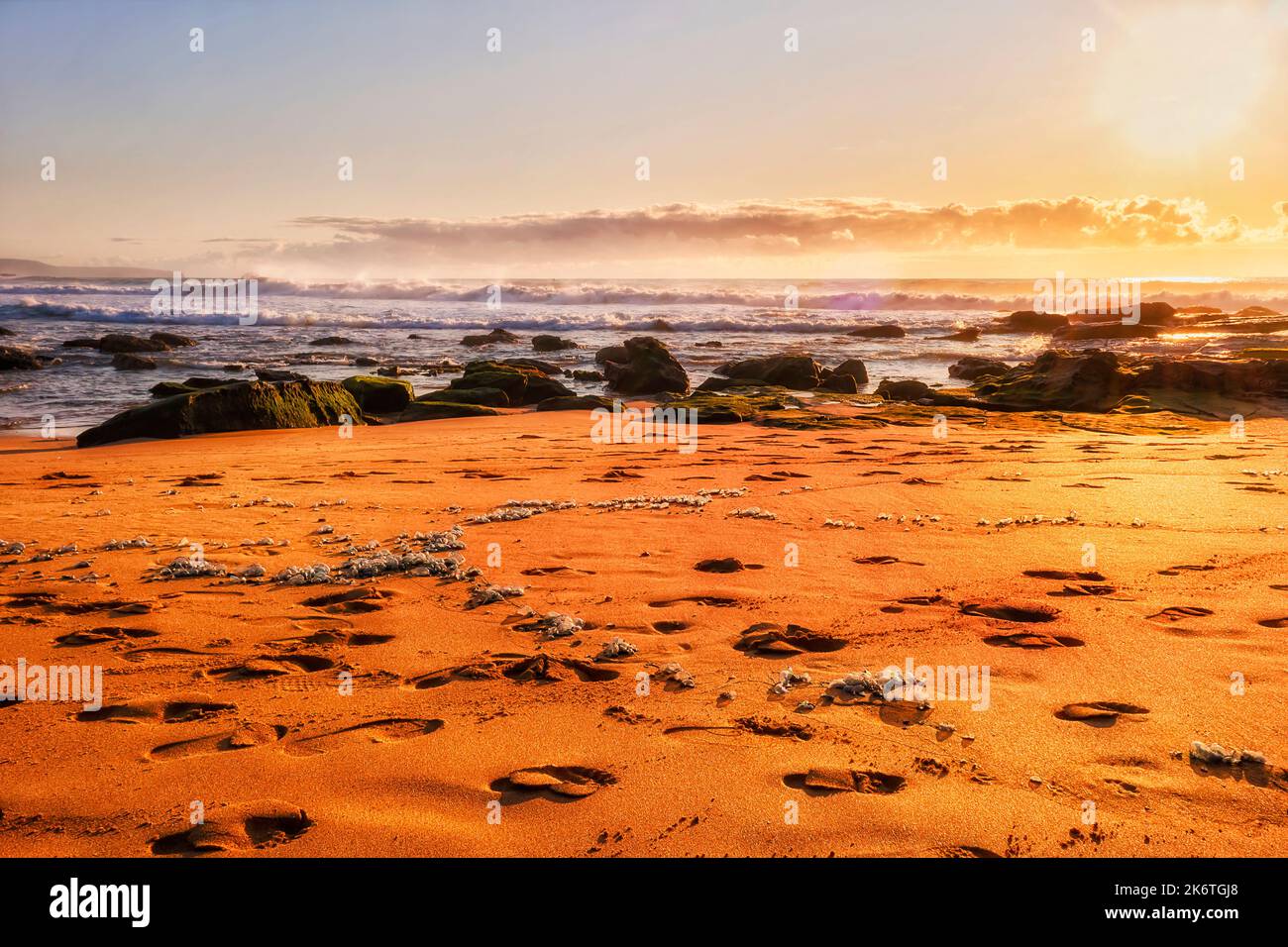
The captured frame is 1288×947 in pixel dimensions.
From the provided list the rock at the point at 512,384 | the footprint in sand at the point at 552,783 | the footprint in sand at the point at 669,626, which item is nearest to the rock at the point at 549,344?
the rock at the point at 512,384

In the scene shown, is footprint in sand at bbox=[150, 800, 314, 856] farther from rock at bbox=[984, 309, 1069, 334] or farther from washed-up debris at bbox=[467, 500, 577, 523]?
rock at bbox=[984, 309, 1069, 334]

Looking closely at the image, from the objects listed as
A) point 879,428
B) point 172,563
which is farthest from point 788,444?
point 172,563

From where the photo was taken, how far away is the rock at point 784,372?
21.8m

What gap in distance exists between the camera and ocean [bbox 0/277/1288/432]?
81.1 feet

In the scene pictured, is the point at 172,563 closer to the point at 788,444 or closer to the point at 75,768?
the point at 75,768

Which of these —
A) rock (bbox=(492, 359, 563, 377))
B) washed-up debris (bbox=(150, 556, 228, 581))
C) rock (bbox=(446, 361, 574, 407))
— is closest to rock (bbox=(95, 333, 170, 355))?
rock (bbox=(492, 359, 563, 377))

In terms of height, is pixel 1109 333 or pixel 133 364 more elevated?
pixel 1109 333

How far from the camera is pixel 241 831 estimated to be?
289 centimetres

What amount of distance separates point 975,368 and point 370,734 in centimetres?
2534

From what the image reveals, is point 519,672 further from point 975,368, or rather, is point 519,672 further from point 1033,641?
point 975,368

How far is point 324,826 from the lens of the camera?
291 centimetres

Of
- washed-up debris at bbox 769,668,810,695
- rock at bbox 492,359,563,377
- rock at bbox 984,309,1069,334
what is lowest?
washed-up debris at bbox 769,668,810,695

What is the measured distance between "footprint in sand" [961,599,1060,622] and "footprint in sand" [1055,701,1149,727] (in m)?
1.10

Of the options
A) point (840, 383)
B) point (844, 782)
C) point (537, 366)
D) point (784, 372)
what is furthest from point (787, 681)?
point (537, 366)
